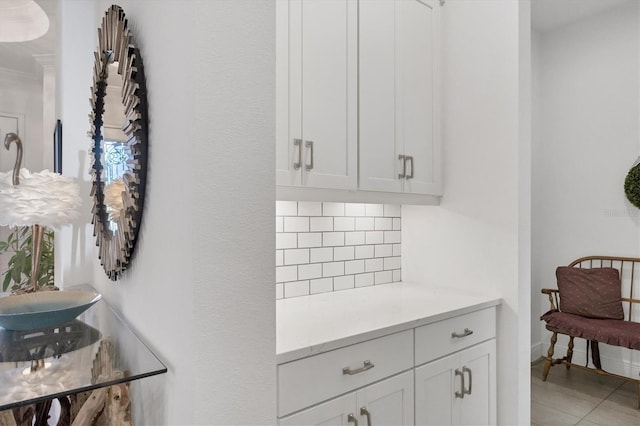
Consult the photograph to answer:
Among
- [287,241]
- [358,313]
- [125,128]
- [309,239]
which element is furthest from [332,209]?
[125,128]

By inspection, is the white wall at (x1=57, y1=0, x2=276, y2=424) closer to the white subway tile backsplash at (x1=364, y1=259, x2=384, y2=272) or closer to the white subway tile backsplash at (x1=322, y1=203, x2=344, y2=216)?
the white subway tile backsplash at (x1=322, y1=203, x2=344, y2=216)

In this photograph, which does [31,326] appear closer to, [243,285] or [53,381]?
[53,381]

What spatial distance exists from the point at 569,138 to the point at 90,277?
3.70m

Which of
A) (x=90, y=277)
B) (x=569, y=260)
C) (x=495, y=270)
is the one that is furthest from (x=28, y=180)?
(x=569, y=260)

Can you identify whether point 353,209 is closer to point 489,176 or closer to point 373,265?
point 373,265

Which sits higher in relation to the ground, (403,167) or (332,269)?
(403,167)

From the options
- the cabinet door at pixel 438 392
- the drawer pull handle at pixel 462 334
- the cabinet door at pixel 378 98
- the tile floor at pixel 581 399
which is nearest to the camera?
the cabinet door at pixel 438 392

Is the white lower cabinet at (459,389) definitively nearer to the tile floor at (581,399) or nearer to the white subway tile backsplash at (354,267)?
the white subway tile backsplash at (354,267)

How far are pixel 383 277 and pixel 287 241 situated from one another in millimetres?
722

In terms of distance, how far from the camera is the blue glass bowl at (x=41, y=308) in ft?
3.26

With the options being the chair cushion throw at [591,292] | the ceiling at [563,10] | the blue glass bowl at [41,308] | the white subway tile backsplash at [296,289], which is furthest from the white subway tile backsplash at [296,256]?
the ceiling at [563,10]

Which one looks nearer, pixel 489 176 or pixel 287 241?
pixel 287 241

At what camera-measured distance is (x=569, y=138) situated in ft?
11.6

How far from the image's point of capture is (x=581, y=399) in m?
2.86
